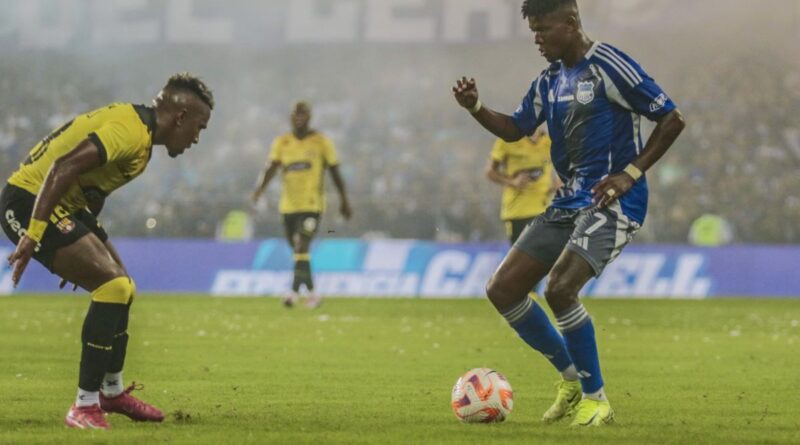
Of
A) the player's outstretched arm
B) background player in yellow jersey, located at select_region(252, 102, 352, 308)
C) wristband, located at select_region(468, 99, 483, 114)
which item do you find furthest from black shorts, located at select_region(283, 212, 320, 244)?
wristband, located at select_region(468, 99, 483, 114)

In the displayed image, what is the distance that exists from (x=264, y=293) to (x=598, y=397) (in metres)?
16.6

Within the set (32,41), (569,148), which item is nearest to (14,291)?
(32,41)

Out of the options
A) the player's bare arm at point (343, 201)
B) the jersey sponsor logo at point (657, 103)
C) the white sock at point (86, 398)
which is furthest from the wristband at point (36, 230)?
the player's bare arm at point (343, 201)

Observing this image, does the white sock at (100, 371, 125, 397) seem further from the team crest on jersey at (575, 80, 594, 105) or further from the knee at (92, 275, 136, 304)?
the team crest on jersey at (575, 80, 594, 105)

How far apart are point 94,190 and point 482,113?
7.76 feet

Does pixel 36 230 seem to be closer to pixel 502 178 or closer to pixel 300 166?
pixel 502 178

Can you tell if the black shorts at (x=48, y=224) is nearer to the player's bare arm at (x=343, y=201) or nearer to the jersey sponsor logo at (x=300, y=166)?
the player's bare arm at (x=343, y=201)

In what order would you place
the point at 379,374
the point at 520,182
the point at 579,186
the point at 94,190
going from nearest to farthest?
the point at 94,190 < the point at 579,186 < the point at 379,374 < the point at 520,182

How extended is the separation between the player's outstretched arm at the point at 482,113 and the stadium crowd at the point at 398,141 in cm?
1629

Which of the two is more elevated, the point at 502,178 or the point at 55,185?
the point at 55,185

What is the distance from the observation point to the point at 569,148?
771 cm

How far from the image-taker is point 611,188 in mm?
7336

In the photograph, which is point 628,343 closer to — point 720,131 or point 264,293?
point 264,293

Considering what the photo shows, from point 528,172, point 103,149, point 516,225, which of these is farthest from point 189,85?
point 516,225
